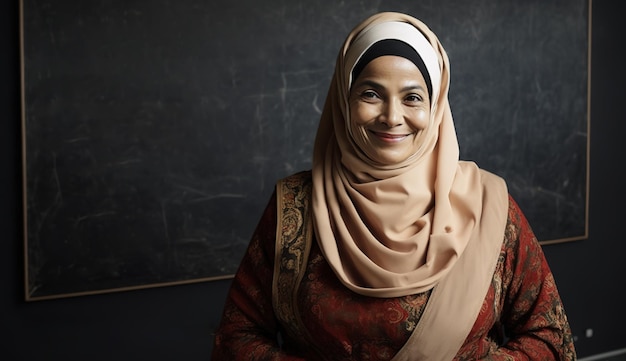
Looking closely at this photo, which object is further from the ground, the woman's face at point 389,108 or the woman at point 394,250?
the woman's face at point 389,108

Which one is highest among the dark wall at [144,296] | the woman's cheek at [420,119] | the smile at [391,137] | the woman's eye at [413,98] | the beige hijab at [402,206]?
the woman's eye at [413,98]

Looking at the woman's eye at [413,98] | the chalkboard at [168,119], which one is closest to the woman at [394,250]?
the woman's eye at [413,98]

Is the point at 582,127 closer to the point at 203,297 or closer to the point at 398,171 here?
the point at 203,297

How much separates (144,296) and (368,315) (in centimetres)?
148

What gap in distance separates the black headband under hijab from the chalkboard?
1.30 m

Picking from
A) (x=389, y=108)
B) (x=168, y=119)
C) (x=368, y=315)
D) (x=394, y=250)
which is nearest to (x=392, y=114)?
(x=389, y=108)

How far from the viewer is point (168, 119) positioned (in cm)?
261

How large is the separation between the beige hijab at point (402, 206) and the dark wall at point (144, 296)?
4.37 ft

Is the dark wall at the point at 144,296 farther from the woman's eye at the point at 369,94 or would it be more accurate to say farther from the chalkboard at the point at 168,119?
the woman's eye at the point at 369,94

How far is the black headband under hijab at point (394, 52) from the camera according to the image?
1455 millimetres

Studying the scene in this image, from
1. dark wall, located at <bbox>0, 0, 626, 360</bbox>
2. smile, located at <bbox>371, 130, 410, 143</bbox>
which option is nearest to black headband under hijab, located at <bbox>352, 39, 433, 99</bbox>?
smile, located at <bbox>371, 130, 410, 143</bbox>

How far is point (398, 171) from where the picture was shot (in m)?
1.51

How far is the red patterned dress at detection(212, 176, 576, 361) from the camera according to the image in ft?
4.67

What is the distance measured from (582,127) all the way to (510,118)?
49cm
